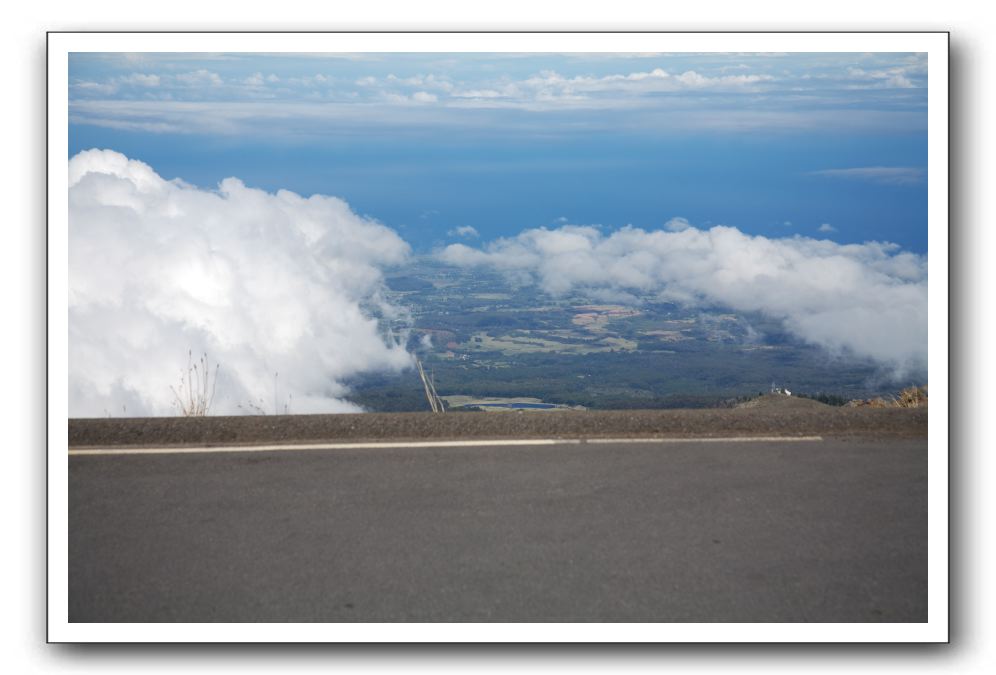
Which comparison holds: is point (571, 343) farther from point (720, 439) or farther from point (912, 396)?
point (720, 439)

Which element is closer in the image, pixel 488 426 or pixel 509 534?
pixel 509 534

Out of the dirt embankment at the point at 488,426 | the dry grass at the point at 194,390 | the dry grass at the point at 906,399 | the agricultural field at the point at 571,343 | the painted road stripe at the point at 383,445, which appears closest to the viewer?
the painted road stripe at the point at 383,445

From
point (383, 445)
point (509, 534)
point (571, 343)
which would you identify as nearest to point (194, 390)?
point (383, 445)

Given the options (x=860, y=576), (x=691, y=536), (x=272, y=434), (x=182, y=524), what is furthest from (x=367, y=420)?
(x=860, y=576)

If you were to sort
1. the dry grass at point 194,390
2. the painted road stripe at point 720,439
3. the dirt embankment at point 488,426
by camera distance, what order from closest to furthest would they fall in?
the painted road stripe at point 720,439
the dirt embankment at point 488,426
the dry grass at point 194,390

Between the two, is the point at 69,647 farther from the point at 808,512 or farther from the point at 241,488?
the point at 808,512

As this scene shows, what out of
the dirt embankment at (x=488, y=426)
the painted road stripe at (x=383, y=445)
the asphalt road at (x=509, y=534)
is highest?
the dirt embankment at (x=488, y=426)

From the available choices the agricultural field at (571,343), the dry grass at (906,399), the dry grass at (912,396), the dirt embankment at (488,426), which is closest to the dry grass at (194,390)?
the dirt embankment at (488,426)

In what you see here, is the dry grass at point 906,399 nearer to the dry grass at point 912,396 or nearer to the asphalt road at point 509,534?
the dry grass at point 912,396

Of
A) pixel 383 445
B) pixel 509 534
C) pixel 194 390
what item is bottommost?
pixel 509 534

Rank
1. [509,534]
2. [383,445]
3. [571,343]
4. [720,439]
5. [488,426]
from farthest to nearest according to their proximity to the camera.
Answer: [571,343]
[488,426]
[720,439]
[383,445]
[509,534]
